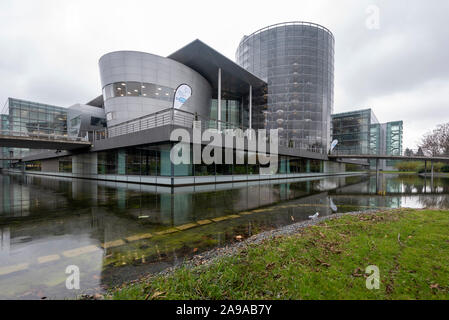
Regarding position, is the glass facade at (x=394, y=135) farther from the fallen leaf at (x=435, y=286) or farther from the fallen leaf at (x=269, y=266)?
the fallen leaf at (x=269, y=266)

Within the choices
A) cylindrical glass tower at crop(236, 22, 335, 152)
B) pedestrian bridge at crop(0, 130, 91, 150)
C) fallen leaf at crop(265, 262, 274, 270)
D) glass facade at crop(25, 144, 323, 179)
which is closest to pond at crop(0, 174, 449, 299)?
fallen leaf at crop(265, 262, 274, 270)

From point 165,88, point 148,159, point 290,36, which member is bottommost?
point 148,159

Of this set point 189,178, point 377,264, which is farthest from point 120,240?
point 189,178

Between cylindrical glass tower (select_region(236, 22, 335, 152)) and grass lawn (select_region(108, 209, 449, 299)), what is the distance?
41067mm

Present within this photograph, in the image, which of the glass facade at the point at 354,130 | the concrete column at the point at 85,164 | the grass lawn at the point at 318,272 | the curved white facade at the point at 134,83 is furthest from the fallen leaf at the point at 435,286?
the glass facade at the point at 354,130

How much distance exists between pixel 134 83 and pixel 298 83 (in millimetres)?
35179

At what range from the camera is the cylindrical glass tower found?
44.2 meters

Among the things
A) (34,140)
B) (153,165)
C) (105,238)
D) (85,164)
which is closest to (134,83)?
(85,164)

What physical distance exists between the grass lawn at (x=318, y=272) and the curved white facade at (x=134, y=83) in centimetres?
2898

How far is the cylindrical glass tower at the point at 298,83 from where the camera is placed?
145 ft
